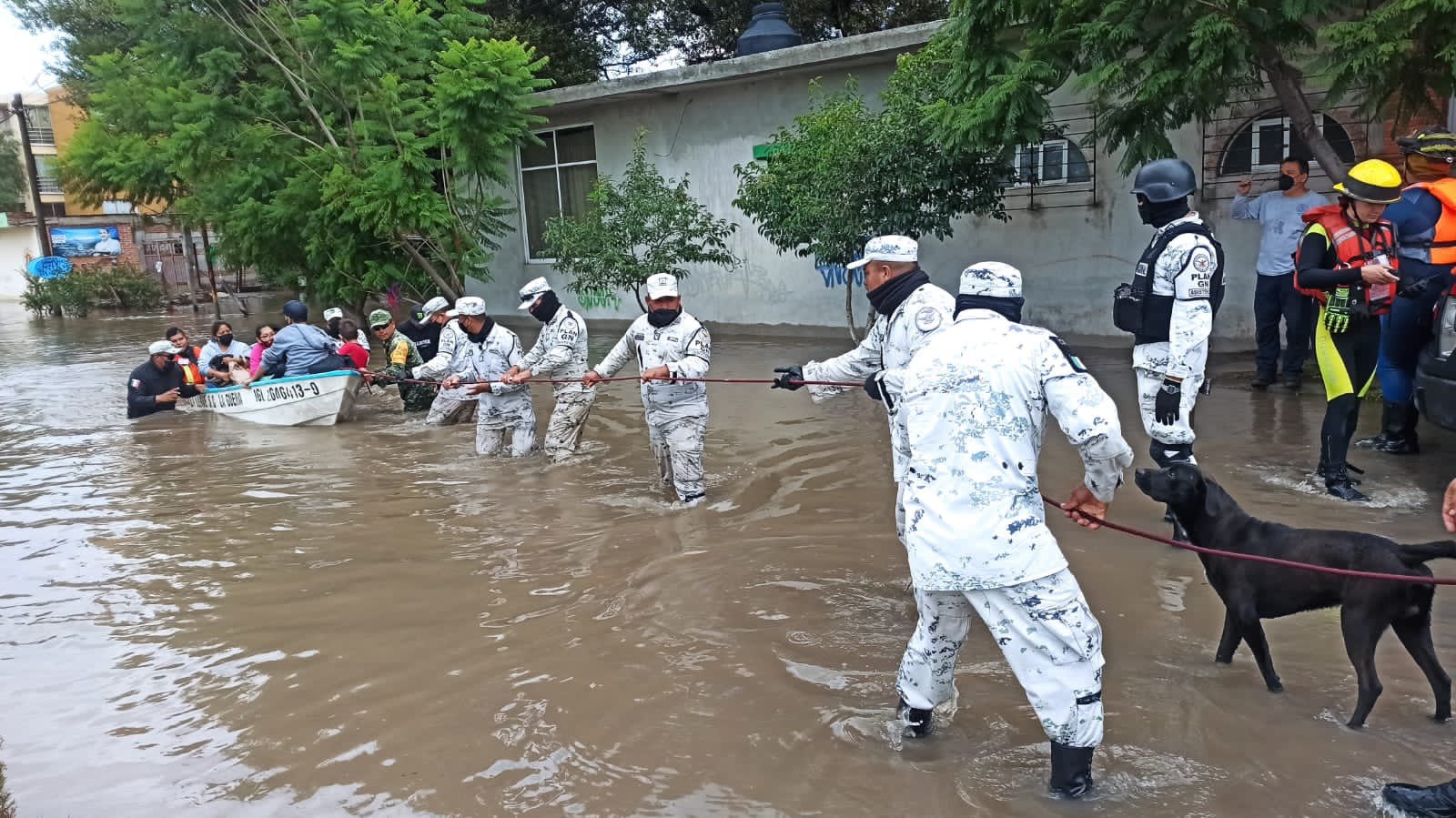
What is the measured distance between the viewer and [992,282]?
145 inches

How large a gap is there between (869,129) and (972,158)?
113 cm

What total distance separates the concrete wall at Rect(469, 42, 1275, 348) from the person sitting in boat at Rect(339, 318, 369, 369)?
3.11 metres

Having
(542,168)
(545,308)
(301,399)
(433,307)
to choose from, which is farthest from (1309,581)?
(542,168)

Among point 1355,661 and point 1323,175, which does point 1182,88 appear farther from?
point 1355,661

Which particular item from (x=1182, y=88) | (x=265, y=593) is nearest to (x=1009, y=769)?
(x=265, y=593)

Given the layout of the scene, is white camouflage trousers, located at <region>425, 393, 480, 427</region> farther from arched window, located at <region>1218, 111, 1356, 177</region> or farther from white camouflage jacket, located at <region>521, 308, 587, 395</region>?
arched window, located at <region>1218, 111, 1356, 177</region>

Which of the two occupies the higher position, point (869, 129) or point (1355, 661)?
point (869, 129)

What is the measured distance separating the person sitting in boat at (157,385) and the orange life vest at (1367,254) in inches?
487

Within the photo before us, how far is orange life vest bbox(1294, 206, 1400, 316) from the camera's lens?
6.25 meters

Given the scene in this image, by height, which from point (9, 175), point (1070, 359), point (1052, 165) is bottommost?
point (1070, 359)

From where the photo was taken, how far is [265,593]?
20.8ft

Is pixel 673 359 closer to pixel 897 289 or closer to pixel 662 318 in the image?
pixel 662 318

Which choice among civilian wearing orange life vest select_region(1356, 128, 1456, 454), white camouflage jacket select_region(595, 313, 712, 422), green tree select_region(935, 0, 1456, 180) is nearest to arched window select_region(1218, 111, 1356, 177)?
green tree select_region(935, 0, 1456, 180)

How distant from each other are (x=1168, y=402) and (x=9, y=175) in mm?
59678
